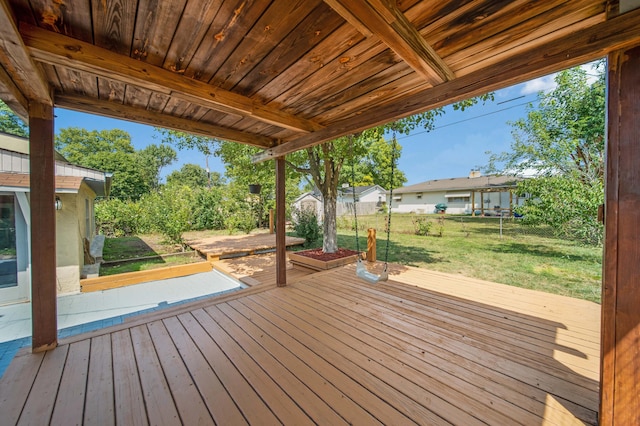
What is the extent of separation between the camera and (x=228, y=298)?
3.21 m

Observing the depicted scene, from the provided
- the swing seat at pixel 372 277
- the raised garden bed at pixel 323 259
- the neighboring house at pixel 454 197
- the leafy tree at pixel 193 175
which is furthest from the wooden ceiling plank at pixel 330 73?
the leafy tree at pixel 193 175

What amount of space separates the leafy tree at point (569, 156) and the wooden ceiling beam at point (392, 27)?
16.6 feet

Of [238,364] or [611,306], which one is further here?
[238,364]

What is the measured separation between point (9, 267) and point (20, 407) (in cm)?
404

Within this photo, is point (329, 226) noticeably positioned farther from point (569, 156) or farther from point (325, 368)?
point (569, 156)

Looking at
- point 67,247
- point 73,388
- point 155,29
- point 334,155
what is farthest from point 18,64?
point 67,247

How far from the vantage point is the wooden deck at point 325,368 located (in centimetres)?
147

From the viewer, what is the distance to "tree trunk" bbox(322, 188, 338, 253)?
557cm

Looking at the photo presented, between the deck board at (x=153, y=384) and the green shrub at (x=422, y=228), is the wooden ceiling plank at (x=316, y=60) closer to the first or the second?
the deck board at (x=153, y=384)

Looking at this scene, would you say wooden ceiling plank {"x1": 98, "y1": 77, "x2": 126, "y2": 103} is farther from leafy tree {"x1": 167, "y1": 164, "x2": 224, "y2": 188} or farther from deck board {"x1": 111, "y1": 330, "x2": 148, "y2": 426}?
leafy tree {"x1": 167, "y1": 164, "x2": 224, "y2": 188}

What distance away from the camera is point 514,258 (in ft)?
18.9

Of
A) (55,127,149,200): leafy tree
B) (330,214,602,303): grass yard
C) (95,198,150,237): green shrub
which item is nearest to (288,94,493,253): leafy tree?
(330,214,602,303): grass yard

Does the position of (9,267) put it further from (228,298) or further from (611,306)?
(611,306)

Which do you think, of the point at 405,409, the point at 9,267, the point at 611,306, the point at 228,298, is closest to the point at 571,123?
the point at 611,306
